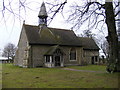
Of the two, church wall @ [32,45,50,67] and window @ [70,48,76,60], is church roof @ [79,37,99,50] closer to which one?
window @ [70,48,76,60]

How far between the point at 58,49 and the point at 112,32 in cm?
1703

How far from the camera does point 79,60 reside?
35.2 metres

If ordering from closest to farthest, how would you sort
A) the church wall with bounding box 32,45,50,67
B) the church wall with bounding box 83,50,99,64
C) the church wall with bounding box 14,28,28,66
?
1. the church wall with bounding box 32,45,50,67
2. the church wall with bounding box 14,28,28,66
3. the church wall with bounding box 83,50,99,64

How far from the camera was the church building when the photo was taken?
29672 mm

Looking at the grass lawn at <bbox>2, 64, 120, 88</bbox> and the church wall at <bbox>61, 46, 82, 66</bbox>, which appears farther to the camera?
the church wall at <bbox>61, 46, 82, 66</bbox>

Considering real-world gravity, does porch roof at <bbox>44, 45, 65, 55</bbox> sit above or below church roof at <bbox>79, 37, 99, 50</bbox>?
below

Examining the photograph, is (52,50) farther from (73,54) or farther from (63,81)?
(63,81)

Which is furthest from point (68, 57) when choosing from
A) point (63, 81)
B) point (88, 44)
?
point (63, 81)

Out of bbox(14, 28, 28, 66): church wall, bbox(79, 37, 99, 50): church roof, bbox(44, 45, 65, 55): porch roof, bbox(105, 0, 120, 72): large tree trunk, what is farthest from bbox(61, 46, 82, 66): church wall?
bbox(105, 0, 120, 72): large tree trunk

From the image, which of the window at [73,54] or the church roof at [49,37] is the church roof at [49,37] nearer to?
the church roof at [49,37]

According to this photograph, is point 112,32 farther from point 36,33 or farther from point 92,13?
point 36,33

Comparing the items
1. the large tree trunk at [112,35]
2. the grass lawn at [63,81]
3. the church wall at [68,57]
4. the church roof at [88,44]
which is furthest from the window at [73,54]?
the large tree trunk at [112,35]

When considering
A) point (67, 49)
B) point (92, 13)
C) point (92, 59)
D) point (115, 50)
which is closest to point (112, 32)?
point (115, 50)


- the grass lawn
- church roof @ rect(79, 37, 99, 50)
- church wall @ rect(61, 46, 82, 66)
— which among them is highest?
church roof @ rect(79, 37, 99, 50)
